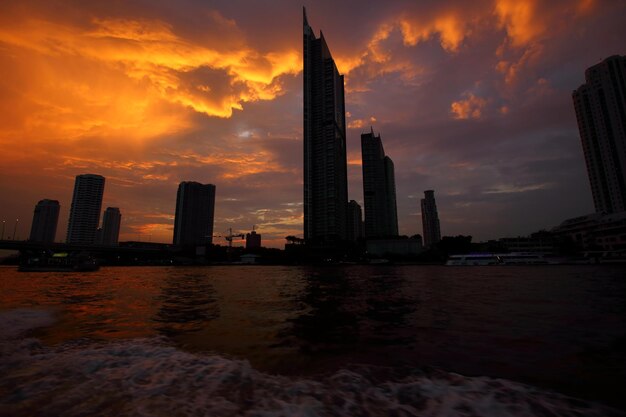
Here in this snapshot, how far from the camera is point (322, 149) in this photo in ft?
601

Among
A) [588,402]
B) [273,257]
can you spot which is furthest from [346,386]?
[273,257]

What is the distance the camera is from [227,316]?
13703mm

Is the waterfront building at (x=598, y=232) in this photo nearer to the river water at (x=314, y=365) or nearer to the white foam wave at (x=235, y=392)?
the river water at (x=314, y=365)

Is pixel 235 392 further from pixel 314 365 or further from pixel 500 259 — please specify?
pixel 500 259

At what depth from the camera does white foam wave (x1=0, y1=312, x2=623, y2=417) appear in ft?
15.1

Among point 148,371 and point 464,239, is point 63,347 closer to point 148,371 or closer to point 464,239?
point 148,371

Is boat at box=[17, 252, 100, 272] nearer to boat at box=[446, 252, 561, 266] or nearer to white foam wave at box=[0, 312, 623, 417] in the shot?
white foam wave at box=[0, 312, 623, 417]

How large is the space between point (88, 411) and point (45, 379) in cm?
230

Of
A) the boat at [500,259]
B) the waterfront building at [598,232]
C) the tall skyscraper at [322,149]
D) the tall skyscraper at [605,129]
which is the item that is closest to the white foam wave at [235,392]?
the boat at [500,259]

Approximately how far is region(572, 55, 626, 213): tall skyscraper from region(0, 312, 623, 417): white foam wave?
6889 inches

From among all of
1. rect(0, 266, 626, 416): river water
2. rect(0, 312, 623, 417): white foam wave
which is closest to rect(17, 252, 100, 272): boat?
rect(0, 266, 626, 416): river water

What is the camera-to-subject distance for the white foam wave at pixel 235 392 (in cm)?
461

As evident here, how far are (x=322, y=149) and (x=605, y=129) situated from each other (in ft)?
451

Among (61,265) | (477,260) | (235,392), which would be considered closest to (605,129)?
(477,260)
